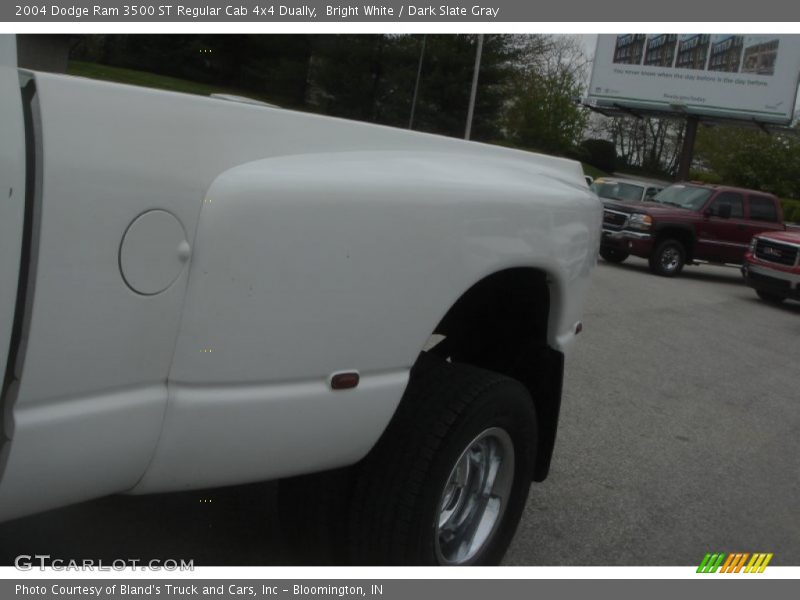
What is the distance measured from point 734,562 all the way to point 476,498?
136 cm

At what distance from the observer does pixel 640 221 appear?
50.4ft

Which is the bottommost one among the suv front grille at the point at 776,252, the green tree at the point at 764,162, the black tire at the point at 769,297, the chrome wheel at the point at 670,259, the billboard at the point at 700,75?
the black tire at the point at 769,297

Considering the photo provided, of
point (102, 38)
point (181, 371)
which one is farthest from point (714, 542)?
point (102, 38)

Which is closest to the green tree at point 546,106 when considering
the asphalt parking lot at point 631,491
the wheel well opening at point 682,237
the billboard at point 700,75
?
the billboard at point 700,75

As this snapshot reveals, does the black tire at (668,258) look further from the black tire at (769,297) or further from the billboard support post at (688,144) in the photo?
the billboard support post at (688,144)

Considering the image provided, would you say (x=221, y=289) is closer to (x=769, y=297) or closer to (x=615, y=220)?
(x=769, y=297)

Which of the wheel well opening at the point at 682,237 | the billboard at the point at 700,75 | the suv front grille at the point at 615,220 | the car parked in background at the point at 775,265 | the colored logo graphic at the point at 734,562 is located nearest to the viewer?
the colored logo graphic at the point at 734,562

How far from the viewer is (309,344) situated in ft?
7.19

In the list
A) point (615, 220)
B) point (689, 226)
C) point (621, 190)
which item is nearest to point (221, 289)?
point (615, 220)

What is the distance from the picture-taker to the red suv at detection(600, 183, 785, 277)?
15336 mm

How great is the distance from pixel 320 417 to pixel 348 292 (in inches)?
13.1

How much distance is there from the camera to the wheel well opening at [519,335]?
3301 millimetres

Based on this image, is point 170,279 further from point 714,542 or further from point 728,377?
point 728,377

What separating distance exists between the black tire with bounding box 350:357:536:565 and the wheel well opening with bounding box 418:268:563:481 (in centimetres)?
49
